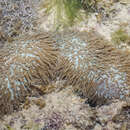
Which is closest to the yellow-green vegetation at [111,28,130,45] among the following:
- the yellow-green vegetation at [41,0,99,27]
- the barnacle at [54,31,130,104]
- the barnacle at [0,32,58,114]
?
the barnacle at [54,31,130,104]

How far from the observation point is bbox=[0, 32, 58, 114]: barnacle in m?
2.89

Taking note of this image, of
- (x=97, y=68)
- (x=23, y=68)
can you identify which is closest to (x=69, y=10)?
(x=97, y=68)

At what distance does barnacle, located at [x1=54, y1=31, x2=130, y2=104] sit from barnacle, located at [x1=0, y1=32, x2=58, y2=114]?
10.8 inches

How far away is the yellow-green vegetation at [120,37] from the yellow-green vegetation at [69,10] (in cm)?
60

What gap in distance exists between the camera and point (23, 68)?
9.65ft

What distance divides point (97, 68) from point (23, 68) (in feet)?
3.59

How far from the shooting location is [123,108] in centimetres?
260

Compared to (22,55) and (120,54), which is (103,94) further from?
(22,55)

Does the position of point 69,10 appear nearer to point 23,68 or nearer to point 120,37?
point 120,37

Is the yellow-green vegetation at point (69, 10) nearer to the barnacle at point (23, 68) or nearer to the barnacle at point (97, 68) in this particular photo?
the barnacle at point (97, 68)

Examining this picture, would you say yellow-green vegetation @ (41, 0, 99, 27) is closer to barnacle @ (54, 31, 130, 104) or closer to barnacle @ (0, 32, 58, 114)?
barnacle @ (54, 31, 130, 104)

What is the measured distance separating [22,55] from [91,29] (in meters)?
1.32

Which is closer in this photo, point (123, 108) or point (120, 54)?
point (123, 108)

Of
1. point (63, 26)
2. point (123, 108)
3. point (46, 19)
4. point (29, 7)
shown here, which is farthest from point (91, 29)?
point (123, 108)
